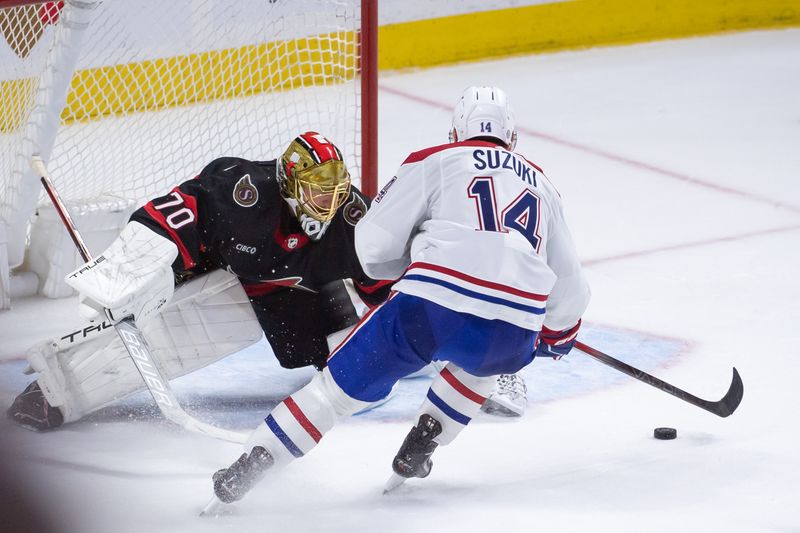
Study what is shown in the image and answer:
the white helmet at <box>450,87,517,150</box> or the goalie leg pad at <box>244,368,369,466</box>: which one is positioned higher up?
the white helmet at <box>450,87,517,150</box>

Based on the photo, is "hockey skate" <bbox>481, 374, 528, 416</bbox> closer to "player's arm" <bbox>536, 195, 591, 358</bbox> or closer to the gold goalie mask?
"player's arm" <bbox>536, 195, 591, 358</bbox>

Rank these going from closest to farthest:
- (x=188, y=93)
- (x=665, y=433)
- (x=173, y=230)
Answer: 1. (x=173, y=230)
2. (x=665, y=433)
3. (x=188, y=93)

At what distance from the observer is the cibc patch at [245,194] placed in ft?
8.64

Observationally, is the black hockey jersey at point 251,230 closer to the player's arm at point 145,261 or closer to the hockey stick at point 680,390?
the player's arm at point 145,261

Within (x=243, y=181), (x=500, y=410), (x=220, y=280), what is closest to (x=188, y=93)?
→ (x=220, y=280)

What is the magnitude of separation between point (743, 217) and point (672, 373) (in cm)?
154

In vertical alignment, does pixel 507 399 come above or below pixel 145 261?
below

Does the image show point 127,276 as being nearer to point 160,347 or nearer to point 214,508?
point 160,347

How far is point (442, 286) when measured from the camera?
7.20ft

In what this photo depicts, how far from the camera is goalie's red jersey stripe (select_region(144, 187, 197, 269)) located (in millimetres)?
2541

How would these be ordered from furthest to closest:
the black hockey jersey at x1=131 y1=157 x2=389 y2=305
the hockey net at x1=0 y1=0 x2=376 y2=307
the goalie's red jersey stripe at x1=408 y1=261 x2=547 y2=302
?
the hockey net at x1=0 y1=0 x2=376 y2=307
the black hockey jersey at x1=131 y1=157 x2=389 y2=305
the goalie's red jersey stripe at x1=408 y1=261 x2=547 y2=302

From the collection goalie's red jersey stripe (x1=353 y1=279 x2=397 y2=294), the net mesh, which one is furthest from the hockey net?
goalie's red jersey stripe (x1=353 y1=279 x2=397 y2=294)

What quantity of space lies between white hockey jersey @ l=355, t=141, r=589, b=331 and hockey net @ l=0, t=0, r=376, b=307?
3.81 ft

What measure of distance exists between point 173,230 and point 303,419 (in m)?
0.56
